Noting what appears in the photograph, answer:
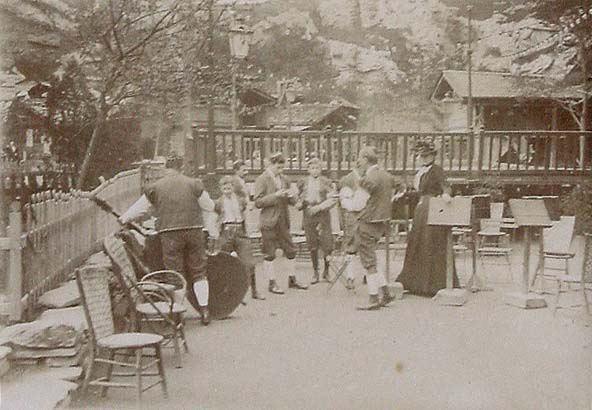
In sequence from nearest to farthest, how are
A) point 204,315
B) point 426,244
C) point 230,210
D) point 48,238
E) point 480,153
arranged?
1. point 48,238
2. point 204,315
3. point 230,210
4. point 426,244
5. point 480,153

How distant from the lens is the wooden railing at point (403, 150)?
30.0 feet

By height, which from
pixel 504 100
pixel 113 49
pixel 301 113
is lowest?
pixel 301 113

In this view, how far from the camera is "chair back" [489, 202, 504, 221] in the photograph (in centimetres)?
952

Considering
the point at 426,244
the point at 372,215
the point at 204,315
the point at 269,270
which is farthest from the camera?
the point at 269,270

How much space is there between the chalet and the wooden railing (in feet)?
0.53

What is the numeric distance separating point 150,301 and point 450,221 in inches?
131

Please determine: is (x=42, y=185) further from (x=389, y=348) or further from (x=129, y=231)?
(x=389, y=348)

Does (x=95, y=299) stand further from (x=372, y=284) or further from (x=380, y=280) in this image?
(x=380, y=280)

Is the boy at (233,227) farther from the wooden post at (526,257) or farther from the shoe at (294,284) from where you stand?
the wooden post at (526,257)

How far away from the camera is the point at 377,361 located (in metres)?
5.80

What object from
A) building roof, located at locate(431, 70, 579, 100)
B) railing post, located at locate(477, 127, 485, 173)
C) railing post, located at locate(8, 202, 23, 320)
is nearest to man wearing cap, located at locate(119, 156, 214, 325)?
railing post, located at locate(8, 202, 23, 320)

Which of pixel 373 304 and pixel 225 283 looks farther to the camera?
pixel 373 304

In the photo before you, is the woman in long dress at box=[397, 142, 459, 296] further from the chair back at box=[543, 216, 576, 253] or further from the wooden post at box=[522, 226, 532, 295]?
the chair back at box=[543, 216, 576, 253]

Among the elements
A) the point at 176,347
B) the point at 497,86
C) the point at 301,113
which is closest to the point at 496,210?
the point at 497,86
